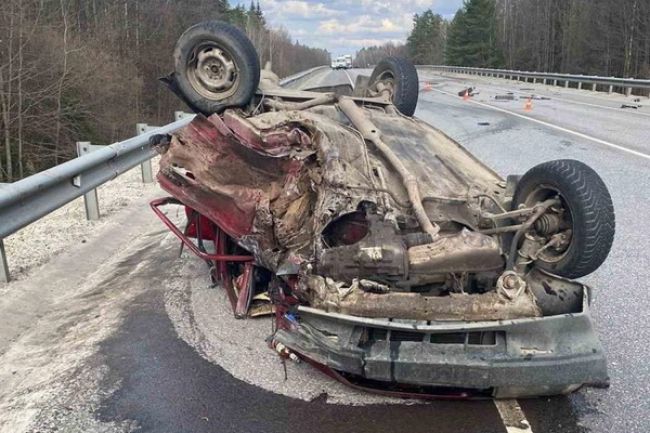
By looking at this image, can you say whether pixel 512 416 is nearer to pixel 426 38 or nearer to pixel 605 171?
pixel 605 171

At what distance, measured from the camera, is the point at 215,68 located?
17.1 feet

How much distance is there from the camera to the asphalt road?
2.72 m

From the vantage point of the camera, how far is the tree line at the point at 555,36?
41.9m

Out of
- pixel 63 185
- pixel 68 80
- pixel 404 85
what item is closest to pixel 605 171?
pixel 404 85

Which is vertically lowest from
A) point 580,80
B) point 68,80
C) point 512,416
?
point 512,416

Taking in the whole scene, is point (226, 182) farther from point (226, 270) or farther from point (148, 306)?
point (148, 306)

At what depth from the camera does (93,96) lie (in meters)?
17.9

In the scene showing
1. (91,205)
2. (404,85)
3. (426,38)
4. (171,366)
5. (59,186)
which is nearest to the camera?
(171,366)

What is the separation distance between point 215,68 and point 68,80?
12.5 metres

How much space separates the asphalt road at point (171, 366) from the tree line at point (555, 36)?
38.7 metres

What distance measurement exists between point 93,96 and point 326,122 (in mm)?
15595

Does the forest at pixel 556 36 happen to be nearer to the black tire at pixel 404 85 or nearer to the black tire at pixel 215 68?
the black tire at pixel 404 85

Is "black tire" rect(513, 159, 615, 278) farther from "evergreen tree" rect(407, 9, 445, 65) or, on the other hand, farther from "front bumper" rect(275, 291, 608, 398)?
"evergreen tree" rect(407, 9, 445, 65)

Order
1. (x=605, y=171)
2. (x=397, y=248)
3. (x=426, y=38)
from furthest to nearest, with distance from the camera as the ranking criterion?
1. (x=426, y=38)
2. (x=605, y=171)
3. (x=397, y=248)
